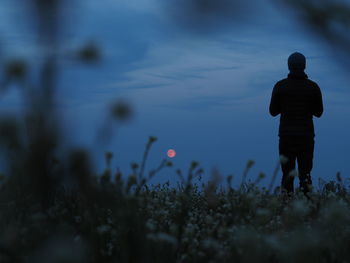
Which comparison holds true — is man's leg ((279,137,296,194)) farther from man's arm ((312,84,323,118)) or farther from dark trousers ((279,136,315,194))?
man's arm ((312,84,323,118))

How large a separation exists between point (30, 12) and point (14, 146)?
71 cm

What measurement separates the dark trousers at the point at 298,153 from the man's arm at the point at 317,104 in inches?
18.2

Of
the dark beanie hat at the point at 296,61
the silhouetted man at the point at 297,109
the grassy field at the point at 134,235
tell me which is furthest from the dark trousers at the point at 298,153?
the grassy field at the point at 134,235

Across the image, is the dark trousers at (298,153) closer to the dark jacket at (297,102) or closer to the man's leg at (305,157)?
the man's leg at (305,157)

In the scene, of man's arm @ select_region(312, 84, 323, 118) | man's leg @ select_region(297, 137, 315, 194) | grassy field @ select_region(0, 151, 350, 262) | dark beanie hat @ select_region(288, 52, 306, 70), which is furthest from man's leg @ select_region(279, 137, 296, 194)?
grassy field @ select_region(0, 151, 350, 262)

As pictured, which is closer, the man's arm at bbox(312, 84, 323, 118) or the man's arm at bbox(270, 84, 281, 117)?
the man's arm at bbox(312, 84, 323, 118)

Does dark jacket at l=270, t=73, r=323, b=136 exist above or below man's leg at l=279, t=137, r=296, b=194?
above

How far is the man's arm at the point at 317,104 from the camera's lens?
9.41 meters

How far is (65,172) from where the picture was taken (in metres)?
2.42

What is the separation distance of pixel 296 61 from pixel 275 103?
85 cm

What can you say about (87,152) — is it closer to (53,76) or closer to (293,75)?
(53,76)

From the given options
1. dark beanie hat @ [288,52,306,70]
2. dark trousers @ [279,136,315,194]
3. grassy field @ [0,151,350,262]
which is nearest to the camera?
grassy field @ [0,151,350,262]

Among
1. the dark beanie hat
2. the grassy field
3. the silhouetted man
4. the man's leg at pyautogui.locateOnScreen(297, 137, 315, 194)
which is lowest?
the grassy field

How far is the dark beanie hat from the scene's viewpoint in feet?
30.4
